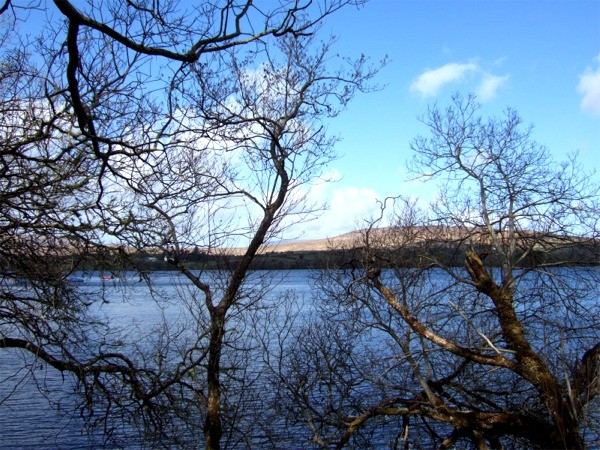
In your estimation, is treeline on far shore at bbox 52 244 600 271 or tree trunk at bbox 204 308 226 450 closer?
treeline on far shore at bbox 52 244 600 271

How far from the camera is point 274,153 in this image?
10062 mm

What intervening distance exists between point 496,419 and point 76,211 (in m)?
6.01

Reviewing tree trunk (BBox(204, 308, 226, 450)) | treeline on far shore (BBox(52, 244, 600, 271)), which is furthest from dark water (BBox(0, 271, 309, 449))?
tree trunk (BBox(204, 308, 226, 450))

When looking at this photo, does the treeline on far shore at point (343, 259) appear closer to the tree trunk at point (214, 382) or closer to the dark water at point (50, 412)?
the dark water at point (50, 412)

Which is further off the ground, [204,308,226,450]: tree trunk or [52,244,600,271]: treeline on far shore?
[52,244,600,271]: treeline on far shore

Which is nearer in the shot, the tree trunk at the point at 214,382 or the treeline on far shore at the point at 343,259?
the treeline on far shore at the point at 343,259

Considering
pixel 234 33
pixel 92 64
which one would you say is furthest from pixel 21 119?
pixel 234 33

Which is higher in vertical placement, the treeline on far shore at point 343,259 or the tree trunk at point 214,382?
the treeline on far shore at point 343,259

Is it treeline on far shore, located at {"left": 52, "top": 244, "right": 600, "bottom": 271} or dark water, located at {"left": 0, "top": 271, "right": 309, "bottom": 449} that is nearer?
treeline on far shore, located at {"left": 52, "top": 244, "right": 600, "bottom": 271}

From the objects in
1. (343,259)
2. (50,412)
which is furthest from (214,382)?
(50,412)

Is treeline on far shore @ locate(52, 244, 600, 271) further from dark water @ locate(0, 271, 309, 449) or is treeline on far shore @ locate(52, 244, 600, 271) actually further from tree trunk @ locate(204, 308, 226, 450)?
tree trunk @ locate(204, 308, 226, 450)

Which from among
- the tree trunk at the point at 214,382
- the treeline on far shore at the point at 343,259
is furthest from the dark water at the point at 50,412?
the tree trunk at the point at 214,382

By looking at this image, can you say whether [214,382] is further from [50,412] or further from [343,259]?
[50,412]

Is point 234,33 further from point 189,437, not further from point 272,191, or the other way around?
point 189,437
